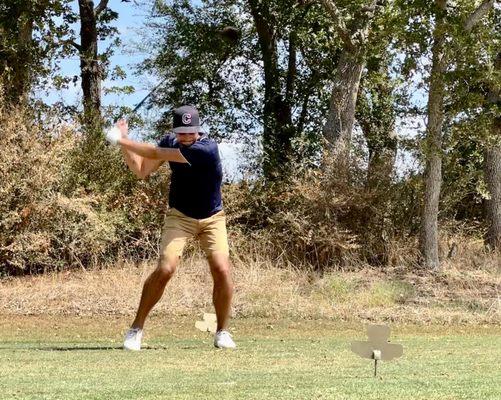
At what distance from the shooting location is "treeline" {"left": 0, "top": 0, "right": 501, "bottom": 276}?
18297 mm

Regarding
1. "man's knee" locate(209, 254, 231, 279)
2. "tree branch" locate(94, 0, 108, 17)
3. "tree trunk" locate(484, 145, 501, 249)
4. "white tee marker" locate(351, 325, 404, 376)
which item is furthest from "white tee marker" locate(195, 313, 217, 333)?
"tree branch" locate(94, 0, 108, 17)

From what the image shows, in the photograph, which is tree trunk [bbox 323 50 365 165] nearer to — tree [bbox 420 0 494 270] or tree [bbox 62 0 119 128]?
tree [bbox 420 0 494 270]

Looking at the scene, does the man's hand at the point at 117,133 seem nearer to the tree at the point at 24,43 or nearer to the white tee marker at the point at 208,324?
the white tee marker at the point at 208,324

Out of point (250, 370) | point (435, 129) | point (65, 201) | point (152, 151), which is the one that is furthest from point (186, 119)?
point (435, 129)

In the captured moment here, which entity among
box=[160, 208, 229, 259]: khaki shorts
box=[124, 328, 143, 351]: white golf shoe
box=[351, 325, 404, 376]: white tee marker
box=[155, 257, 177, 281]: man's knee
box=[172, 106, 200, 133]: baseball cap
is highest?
box=[172, 106, 200, 133]: baseball cap

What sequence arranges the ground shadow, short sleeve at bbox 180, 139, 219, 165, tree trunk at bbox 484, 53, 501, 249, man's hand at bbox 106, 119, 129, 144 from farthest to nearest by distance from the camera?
tree trunk at bbox 484, 53, 501, 249
the ground shadow
short sleeve at bbox 180, 139, 219, 165
man's hand at bbox 106, 119, 129, 144

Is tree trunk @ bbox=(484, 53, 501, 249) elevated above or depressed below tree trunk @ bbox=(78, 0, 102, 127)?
below

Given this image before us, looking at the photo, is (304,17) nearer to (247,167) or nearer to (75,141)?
(247,167)

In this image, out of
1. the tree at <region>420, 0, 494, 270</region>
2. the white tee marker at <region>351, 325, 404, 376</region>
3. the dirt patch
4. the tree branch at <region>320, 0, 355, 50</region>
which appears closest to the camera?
the white tee marker at <region>351, 325, 404, 376</region>

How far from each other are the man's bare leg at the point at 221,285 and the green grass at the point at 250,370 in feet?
1.18

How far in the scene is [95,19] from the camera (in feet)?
76.1

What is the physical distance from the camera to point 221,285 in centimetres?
866

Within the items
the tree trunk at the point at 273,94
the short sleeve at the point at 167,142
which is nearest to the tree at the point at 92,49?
the tree trunk at the point at 273,94

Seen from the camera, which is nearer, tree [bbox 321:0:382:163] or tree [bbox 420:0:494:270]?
tree [bbox 420:0:494:270]
